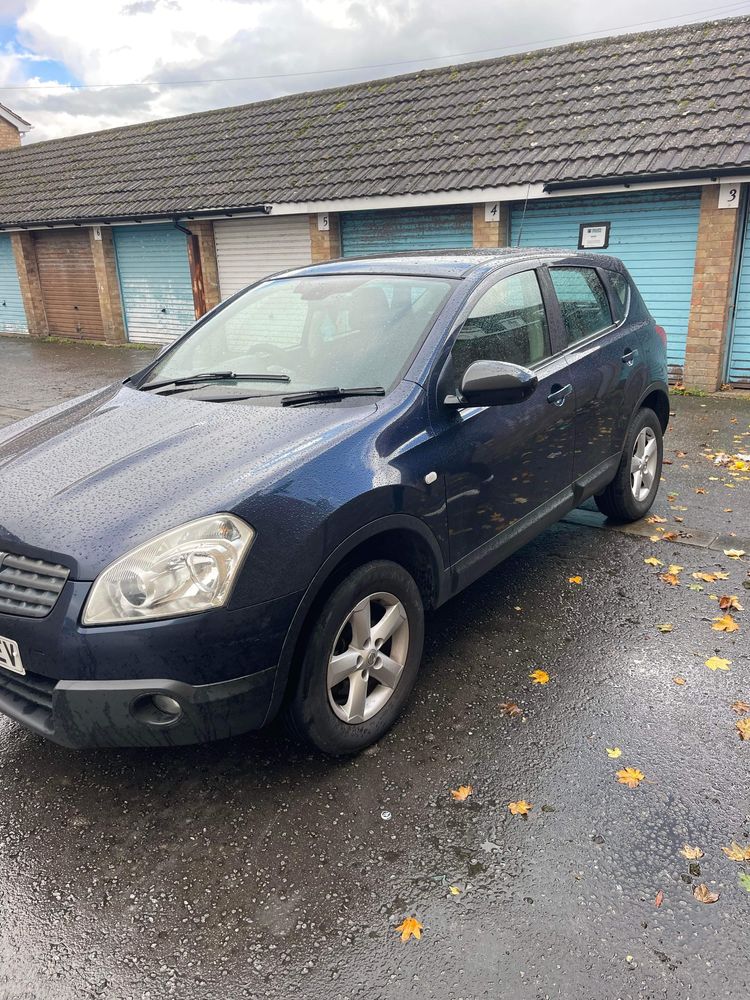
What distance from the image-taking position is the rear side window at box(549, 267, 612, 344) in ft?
13.8

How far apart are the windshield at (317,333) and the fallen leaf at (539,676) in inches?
57.8

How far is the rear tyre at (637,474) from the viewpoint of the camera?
191 inches

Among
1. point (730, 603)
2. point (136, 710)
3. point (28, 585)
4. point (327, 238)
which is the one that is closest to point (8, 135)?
point (327, 238)

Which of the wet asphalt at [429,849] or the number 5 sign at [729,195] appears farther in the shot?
the number 5 sign at [729,195]

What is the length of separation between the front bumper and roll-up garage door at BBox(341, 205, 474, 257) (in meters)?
9.54

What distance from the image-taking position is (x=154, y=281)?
15867 mm

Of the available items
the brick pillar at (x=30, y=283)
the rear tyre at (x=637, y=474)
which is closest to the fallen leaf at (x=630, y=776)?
the rear tyre at (x=637, y=474)

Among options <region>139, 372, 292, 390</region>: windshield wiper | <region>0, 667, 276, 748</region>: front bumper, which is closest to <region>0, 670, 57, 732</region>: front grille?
<region>0, 667, 276, 748</region>: front bumper

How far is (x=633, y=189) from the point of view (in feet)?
31.4

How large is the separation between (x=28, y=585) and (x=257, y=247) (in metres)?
12.6

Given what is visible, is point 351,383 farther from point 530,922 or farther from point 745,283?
point 745,283

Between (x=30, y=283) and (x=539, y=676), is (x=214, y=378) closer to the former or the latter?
(x=539, y=676)

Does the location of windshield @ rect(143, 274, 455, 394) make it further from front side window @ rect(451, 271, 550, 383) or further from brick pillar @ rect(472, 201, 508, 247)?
brick pillar @ rect(472, 201, 508, 247)

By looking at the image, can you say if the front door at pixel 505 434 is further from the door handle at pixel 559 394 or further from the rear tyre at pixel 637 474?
the rear tyre at pixel 637 474
